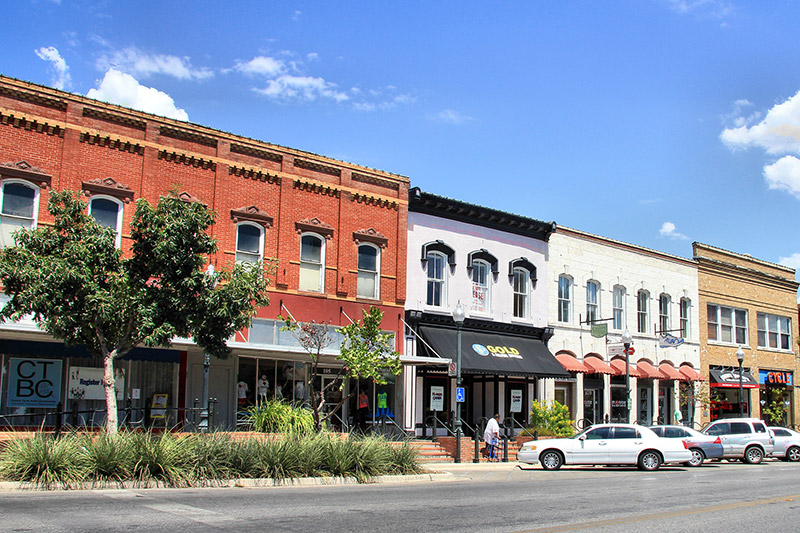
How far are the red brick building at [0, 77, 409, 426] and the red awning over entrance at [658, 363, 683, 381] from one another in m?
15.0

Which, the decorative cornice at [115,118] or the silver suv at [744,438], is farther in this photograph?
the silver suv at [744,438]

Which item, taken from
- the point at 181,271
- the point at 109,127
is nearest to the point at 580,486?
the point at 181,271

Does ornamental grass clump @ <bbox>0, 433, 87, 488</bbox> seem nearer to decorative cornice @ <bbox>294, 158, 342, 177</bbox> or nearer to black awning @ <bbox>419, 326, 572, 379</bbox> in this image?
decorative cornice @ <bbox>294, 158, 342, 177</bbox>

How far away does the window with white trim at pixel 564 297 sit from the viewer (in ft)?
108

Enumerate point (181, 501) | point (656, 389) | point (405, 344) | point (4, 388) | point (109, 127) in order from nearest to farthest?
point (181, 501) → point (4, 388) → point (109, 127) → point (405, 344) → point (656, 389)

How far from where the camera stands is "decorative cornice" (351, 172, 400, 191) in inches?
1087

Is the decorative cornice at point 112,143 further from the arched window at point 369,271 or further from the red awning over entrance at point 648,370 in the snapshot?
the red awning over entrance at point 648,370

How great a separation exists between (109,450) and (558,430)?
18.1 m

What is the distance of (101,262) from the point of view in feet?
55.5

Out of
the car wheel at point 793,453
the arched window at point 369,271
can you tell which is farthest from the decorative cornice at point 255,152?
the car wheel at point 793,453

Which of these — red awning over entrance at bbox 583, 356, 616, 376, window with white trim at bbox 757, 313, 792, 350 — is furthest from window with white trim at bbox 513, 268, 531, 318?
window with white trim at bbox 757, 313, 792, 350

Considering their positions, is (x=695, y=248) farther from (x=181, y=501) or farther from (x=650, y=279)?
(x=181, y=501)

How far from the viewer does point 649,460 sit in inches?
895

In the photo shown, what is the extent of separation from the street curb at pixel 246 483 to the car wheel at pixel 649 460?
6168 millimetres
